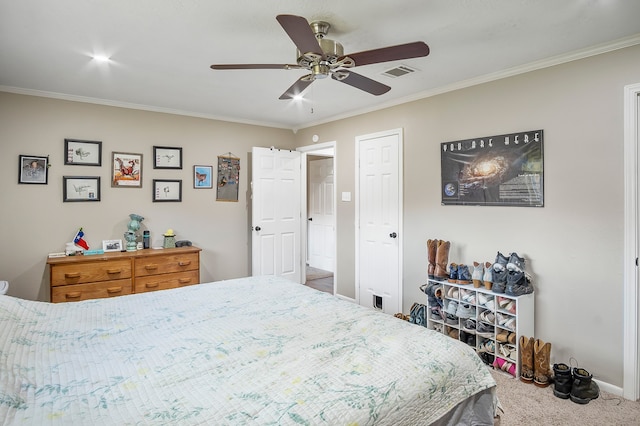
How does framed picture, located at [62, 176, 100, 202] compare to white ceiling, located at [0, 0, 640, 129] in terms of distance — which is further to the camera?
framed picture, located at [62, 176, 100, 202]

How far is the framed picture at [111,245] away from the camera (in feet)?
12.9

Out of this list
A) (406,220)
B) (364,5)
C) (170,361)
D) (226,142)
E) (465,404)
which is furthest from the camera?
(226,142)

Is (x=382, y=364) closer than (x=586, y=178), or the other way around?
(x=382, y=364)

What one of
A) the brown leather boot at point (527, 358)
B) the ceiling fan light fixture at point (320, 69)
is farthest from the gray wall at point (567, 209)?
the ceiling fan light fixture at point (320, 69)

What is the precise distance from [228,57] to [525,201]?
2647mm

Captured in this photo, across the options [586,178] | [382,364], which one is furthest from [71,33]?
[586,178]

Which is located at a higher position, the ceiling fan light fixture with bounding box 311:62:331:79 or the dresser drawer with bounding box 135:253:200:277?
the ceiling fan light fixture with bounding box 311:62:331:79

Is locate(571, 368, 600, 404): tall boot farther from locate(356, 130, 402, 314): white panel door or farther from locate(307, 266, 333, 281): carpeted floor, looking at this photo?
locate(307, 266, 333, 281): carpeted floor

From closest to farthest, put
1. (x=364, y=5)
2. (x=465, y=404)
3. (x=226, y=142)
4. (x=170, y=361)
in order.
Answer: (x=170, y=361) → (x=465, y=404) → (x=364, y=5) → (x=226, y=142)

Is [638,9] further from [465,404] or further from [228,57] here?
[228,57]

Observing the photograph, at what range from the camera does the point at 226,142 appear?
15.8 ft

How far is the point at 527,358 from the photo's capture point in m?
2.68

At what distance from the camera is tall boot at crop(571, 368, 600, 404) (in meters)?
2.38

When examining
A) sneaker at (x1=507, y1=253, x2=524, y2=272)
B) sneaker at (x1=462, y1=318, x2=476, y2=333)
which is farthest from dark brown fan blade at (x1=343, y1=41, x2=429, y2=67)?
sneaker at (x1=462, y1=318, x2=476, y2=333)
